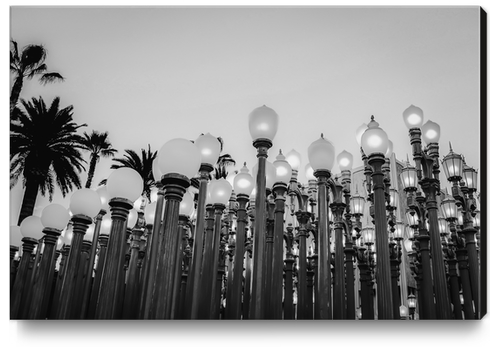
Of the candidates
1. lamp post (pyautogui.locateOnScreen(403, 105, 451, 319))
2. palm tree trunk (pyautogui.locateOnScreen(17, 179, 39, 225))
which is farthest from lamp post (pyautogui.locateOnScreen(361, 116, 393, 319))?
palm tree trunk (pyautogui.locateOnScreen(17, 179, 39, 225))

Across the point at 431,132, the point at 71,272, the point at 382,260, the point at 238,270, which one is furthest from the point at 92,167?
the point at 382,260

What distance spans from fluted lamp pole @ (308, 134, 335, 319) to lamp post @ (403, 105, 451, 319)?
102 centimetres

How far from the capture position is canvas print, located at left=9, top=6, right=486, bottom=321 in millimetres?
3520

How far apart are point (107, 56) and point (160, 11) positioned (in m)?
1.20

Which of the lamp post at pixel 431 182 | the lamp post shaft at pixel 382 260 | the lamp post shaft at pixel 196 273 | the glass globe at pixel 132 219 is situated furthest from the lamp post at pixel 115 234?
the lamp post at pixel 431 182

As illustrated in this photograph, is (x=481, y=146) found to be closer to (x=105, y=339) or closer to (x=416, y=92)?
(x=416, y=92)

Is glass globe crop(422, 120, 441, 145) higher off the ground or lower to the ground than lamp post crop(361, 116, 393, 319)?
higher

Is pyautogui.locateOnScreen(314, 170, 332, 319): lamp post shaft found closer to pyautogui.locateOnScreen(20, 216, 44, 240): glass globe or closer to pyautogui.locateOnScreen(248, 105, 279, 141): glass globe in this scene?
pyautogui.locateOnScreen(248, 105, 279, 141): glass globe

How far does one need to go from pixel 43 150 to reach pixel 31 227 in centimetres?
210

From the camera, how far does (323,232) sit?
3.64 m

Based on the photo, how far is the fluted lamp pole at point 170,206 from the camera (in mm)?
2756

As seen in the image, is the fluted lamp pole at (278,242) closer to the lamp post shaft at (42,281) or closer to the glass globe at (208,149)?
the glass globe at (208,149)

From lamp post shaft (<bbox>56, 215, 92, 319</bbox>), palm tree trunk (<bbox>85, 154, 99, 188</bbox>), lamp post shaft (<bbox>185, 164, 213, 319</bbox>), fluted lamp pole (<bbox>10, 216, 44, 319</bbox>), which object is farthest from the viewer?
palm tree trunk (<bbox>85, 154, 99, 188</bbox>)
